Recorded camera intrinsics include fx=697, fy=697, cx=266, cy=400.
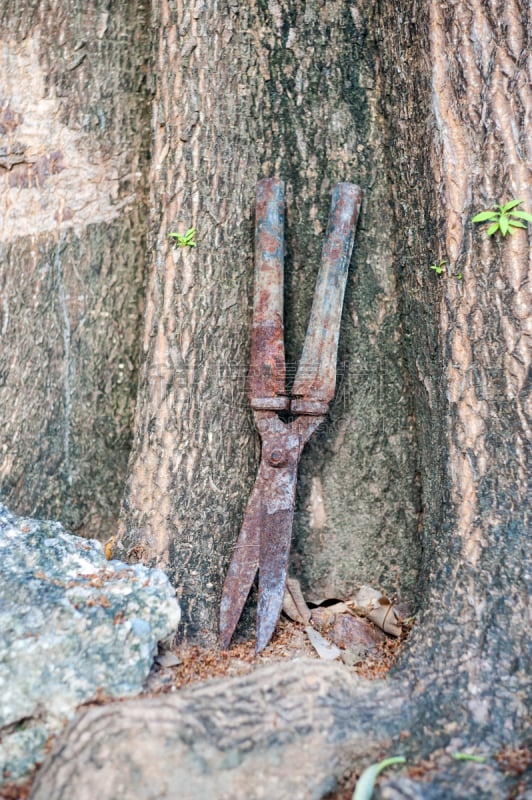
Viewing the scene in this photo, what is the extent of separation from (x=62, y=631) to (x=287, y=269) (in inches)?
63.9

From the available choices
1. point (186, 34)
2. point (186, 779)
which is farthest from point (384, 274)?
point (186, 779)

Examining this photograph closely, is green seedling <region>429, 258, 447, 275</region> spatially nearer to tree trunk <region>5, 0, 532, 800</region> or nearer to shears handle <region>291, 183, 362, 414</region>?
tree trunk <region>5, 0, 532, 800</region>

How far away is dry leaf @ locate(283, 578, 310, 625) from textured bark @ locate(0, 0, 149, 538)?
836 millimetres

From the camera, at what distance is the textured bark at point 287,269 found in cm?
277

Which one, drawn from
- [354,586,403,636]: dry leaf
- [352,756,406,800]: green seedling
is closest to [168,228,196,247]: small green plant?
[354,586,403,636]: dry leaf

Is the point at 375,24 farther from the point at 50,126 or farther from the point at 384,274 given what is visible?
the point at 50,126

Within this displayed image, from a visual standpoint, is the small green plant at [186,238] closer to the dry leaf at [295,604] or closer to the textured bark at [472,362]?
the textured bark at [472,362]

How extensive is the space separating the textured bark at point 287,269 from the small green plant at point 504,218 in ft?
1.92

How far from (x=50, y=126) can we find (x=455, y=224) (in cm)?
182

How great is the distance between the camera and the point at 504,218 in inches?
90.0

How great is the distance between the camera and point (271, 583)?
101 inches

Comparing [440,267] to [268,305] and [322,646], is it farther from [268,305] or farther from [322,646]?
[322,646]

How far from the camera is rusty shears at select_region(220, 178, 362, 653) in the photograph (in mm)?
2576

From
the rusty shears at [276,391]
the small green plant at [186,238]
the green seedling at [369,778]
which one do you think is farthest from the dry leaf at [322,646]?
the small green plant at [186,238]
